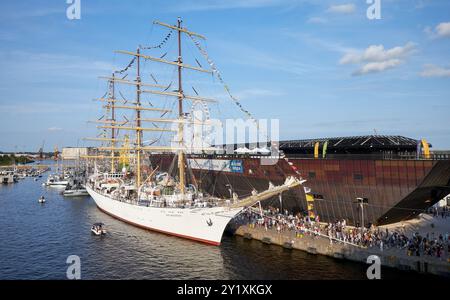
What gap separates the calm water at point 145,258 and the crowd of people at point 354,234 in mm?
2358

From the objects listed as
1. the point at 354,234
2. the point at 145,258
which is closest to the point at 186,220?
the point at 145,258

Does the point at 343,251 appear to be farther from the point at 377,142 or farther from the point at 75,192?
the point at 75,192

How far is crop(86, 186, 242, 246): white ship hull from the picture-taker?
3419 centimetres

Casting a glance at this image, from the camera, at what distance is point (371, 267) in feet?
86.6

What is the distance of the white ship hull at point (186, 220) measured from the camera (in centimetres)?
3419

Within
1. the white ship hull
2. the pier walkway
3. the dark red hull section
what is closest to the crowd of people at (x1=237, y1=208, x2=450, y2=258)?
the pier walkway

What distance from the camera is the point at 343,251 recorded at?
2908 cm

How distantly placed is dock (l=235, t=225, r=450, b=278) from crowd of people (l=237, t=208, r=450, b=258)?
1.71 ft

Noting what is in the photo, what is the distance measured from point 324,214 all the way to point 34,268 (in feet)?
92.0

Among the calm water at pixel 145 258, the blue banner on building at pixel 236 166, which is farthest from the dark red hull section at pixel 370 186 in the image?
the calm water at pixel 145 258

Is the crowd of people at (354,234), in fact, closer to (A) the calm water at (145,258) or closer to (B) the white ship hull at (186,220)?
(A) the calm water at (145,258)

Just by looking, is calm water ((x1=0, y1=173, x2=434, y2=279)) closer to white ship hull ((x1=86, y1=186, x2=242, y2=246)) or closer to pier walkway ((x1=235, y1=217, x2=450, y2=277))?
pier walkway ((x1=235, y1=217, x2=450, y2=277))
